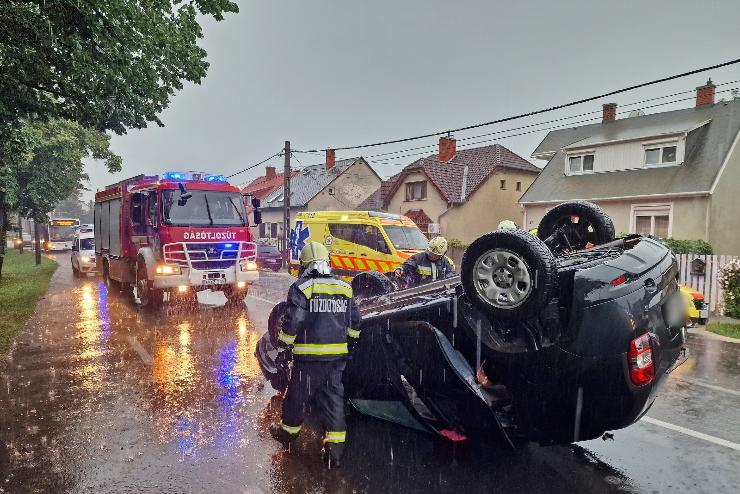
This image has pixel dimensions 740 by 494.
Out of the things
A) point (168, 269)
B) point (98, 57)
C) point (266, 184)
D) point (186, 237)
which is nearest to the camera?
point (98, 57)

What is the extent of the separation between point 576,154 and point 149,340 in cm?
2138

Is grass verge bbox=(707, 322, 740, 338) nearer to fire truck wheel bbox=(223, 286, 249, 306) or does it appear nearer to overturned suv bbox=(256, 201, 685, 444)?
overturned suv bbox=(256, 201, 685, 444)

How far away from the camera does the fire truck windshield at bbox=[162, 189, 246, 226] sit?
402 inches

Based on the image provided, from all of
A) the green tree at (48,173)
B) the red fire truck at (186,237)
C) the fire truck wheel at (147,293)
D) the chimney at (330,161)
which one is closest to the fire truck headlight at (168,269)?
the red fire truck at (186,237)

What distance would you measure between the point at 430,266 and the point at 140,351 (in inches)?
175

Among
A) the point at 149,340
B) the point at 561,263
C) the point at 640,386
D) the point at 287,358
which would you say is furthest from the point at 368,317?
the point at 149,340

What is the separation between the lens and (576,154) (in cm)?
2320

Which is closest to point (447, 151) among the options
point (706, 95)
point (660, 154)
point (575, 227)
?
point (660, 154)

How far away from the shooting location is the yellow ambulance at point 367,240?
12125 mm

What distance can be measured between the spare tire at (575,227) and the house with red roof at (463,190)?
23350 mm

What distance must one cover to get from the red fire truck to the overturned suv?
7238 mm

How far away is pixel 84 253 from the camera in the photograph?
18.5m

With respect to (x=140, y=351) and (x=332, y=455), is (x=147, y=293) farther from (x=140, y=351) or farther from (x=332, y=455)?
(x=332, y=455)

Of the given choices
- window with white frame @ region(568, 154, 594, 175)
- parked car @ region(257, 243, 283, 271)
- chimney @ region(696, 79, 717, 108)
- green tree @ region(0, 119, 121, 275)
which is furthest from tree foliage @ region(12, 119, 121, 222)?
chimney @ region(696, 79, 717, 108)
